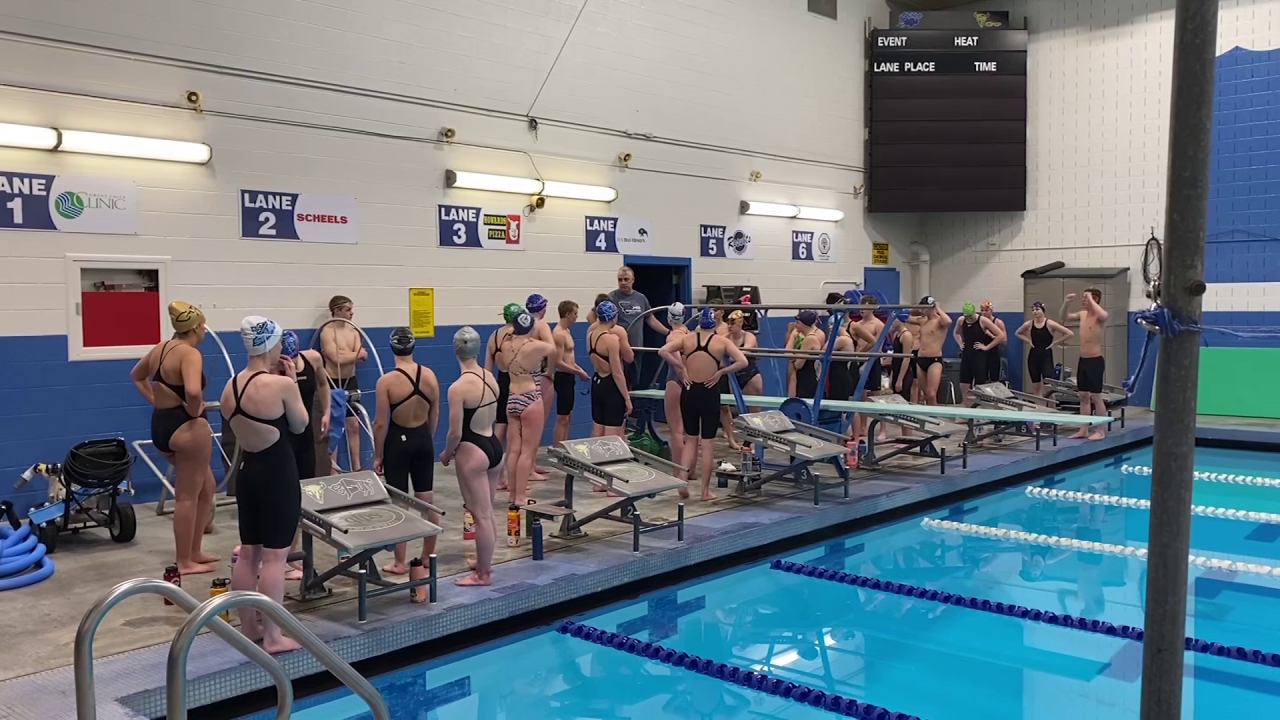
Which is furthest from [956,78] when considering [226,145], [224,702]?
[224,702]

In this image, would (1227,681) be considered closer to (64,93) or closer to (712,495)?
(712,495)

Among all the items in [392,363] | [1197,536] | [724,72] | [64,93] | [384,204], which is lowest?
[1197,536]

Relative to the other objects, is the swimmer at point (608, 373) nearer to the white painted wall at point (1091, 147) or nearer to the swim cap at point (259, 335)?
the swim cap at point (259, 335)

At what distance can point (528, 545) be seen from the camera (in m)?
6.61

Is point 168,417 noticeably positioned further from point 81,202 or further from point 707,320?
point 707,320

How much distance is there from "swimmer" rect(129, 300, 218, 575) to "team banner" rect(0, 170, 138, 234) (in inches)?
104

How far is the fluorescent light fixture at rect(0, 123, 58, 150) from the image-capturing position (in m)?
7.28

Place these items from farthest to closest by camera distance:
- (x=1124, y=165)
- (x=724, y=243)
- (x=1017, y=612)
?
(x=1124, y=165) → (x=724, y=243) → (x=1017, y=612)

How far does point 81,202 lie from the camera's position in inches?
306

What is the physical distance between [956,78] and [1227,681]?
12388 mm

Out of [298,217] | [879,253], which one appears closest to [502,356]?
[298,217]

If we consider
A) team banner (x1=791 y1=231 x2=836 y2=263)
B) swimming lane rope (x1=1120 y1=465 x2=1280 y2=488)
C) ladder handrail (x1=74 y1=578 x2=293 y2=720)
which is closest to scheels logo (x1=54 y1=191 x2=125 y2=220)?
ladder handrail (x1=74 y1=578 x2=293 y2=720)

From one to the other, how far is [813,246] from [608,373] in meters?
7.41

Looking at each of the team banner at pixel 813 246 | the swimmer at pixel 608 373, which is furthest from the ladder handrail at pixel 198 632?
the team banner at pixel 813 246
